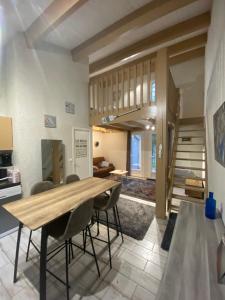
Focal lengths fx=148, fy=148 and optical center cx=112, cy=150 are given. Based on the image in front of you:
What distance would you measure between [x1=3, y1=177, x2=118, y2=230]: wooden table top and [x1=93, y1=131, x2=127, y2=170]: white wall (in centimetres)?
512

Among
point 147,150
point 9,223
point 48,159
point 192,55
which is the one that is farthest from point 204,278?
point 147,150

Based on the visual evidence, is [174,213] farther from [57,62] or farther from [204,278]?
[57,62]

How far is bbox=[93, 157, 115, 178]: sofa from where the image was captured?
642cm

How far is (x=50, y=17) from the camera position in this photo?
237 centimetres

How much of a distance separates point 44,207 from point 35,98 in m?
2.39

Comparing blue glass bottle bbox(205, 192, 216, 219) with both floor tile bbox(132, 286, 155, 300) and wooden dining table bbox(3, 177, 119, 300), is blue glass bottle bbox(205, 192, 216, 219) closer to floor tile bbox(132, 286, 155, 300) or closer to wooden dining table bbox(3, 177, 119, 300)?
floor tile bbox(132, 286, 155, 300)

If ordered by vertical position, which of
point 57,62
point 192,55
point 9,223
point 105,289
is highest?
point 192,55

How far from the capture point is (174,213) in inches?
128

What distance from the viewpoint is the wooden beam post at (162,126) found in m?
3.01

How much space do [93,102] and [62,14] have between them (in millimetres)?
2204

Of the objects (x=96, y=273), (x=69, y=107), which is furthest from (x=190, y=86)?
(x=96, y=273)

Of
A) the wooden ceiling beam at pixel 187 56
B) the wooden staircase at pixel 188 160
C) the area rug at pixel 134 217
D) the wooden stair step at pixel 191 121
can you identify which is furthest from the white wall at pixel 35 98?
the wooden stair step at pixel 191 121

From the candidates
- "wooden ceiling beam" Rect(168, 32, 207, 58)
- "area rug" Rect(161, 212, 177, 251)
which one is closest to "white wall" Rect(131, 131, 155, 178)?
"wooden ceiling beam" Rect(168, 32, 207, 58)

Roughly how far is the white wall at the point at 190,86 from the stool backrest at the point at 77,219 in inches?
200
